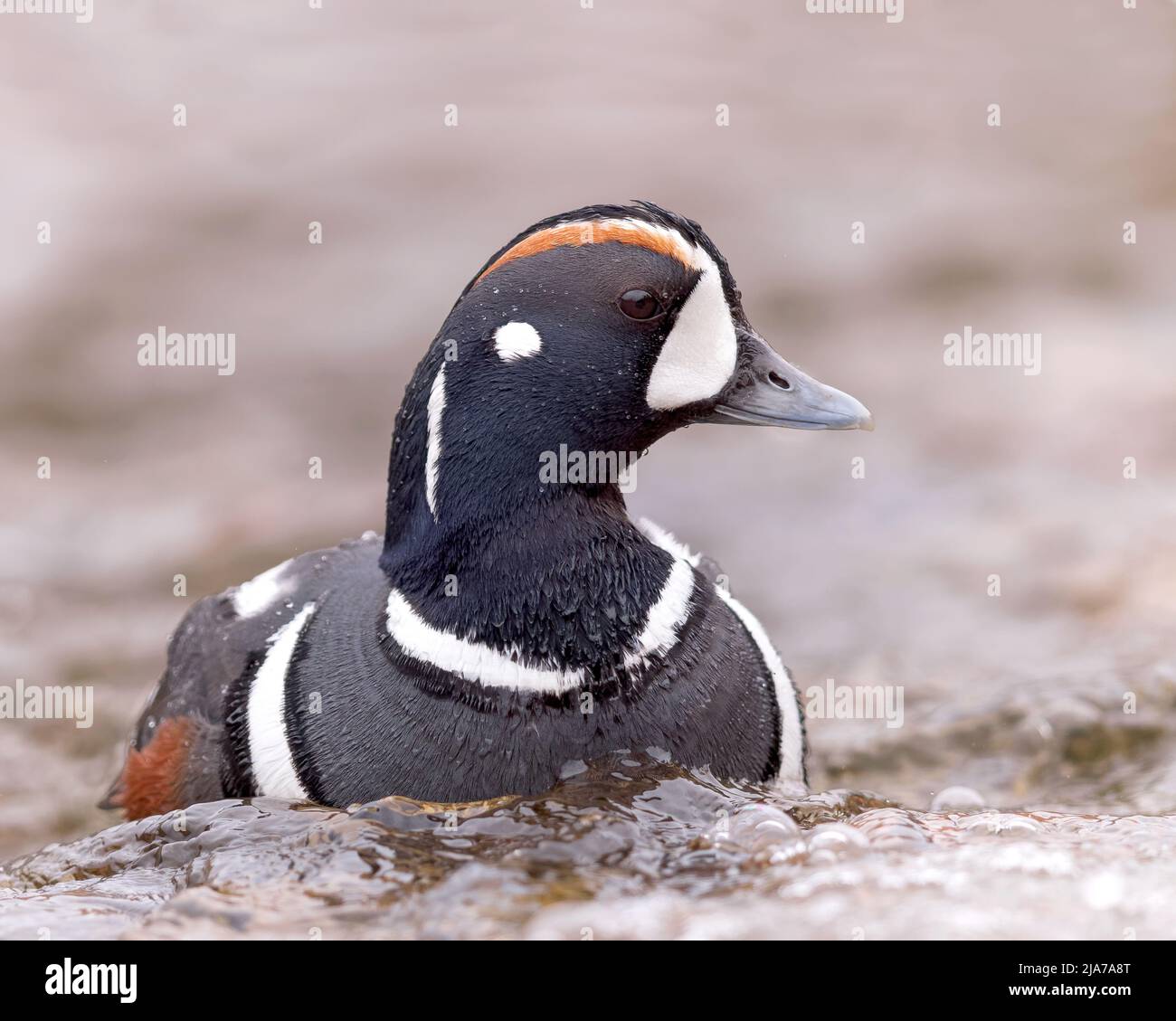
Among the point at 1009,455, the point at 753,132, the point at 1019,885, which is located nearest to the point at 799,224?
the point at 753,132

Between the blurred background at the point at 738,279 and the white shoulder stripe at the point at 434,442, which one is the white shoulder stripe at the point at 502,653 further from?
the blurred background at the point at 738,279

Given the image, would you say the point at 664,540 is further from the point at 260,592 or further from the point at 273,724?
the point at 273,724

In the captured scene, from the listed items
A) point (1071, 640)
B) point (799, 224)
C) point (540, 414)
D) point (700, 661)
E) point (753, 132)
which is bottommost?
point (1071, 640)

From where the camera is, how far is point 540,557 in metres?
4.20

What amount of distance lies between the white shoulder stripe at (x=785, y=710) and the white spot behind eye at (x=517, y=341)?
1177 mm

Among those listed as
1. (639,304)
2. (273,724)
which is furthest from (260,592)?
(639,304)

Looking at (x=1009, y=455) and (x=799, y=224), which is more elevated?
(x=799, y=224)

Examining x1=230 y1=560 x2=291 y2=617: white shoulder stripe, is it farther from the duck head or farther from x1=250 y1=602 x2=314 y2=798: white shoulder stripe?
the duck head

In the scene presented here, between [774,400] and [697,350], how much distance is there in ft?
1.10
